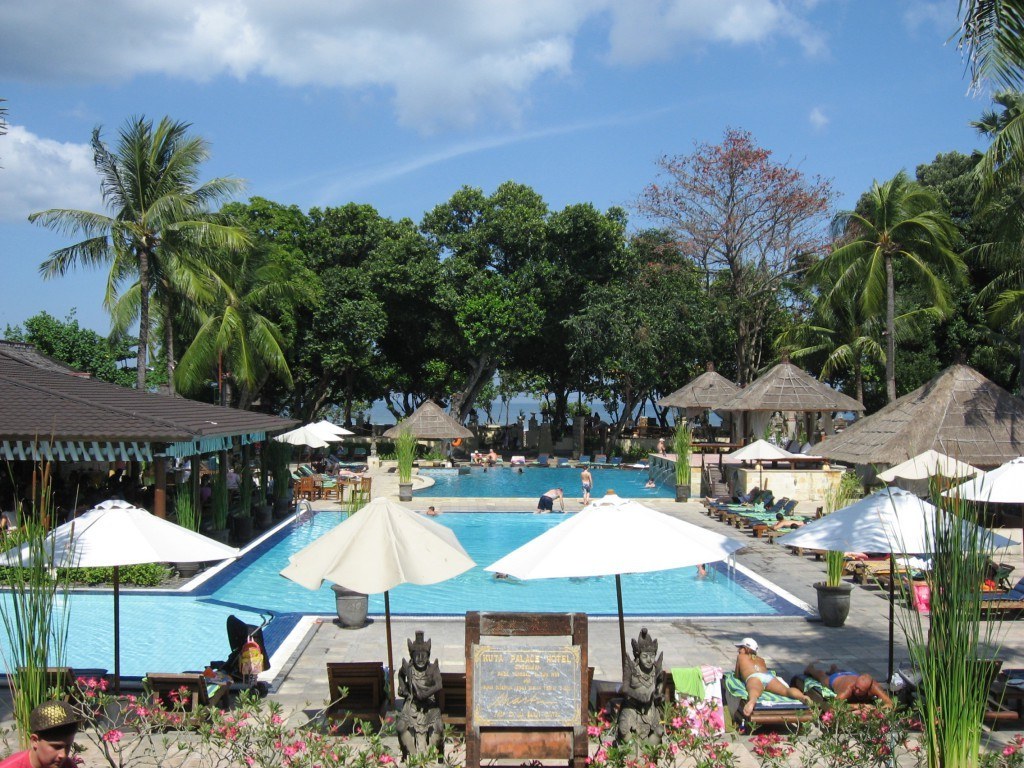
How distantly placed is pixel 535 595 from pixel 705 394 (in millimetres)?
18724

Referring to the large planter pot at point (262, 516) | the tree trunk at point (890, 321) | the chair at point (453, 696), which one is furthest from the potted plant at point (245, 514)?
the tree trunk at point (890, 321)

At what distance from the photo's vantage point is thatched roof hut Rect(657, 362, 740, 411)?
31969mm

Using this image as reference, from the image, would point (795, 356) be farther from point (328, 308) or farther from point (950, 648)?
point (950, 648)

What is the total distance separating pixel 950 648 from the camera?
5.33m

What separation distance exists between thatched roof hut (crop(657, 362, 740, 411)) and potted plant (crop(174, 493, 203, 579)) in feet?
65.1

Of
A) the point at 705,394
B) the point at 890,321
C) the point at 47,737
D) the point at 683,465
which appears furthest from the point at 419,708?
the point at 705,394

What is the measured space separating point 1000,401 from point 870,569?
8210 millimetres

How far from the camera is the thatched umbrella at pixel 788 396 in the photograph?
26.5 metres

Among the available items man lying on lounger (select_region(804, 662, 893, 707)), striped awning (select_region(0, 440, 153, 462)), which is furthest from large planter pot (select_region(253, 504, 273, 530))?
man lying on lounger (select_region(804, 662, 893, 707))

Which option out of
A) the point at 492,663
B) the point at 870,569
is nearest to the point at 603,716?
the point at 492,663

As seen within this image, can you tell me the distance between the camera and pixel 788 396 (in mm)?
26766

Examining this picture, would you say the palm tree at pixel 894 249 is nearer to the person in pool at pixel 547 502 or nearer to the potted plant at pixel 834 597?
the person in pool at pixel 547 502

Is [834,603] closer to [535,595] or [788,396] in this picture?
[535,595]

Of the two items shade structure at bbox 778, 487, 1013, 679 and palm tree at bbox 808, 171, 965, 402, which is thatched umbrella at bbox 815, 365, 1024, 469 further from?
shade structure at bbox 778, 487, 1013, 679
